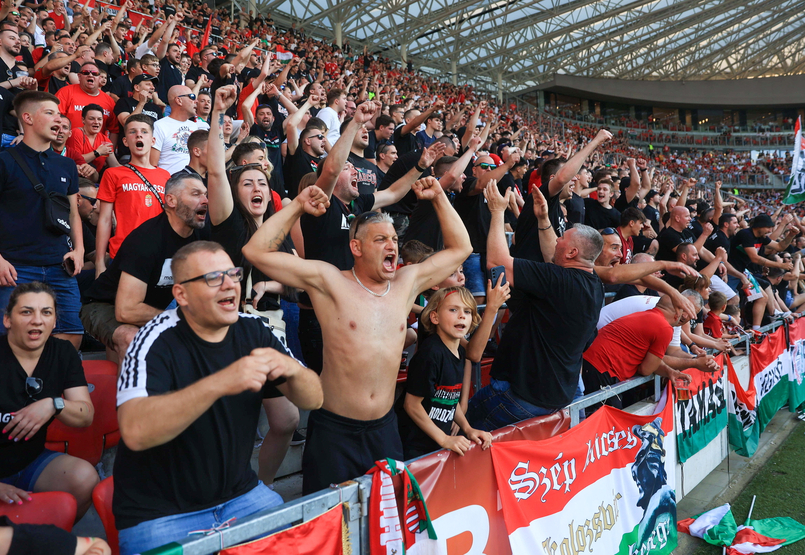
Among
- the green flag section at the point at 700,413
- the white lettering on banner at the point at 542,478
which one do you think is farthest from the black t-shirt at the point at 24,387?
the green flag section at the point at 700,413

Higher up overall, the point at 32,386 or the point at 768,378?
the point at 32,386

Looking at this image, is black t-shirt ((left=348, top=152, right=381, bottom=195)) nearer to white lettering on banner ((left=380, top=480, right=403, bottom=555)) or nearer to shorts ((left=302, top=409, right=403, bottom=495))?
shorts ((left=302, top=409, right=403, bottom=495))

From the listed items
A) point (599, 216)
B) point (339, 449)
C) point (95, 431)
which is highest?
point (599, 216)

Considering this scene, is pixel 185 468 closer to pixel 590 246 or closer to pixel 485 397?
pixel 485 397

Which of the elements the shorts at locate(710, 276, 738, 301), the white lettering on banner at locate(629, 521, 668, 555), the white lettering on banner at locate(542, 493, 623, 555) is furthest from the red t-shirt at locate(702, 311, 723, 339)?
the white lettering on banner at locate(542, 493, 623, 555)

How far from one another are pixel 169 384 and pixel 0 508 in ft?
3.13

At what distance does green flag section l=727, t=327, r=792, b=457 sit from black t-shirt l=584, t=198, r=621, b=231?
231 centimetres

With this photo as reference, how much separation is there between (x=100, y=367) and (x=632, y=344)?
4023 mm

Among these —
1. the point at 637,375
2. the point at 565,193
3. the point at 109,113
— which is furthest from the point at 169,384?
the point at 109,113

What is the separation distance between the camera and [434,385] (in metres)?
3.34

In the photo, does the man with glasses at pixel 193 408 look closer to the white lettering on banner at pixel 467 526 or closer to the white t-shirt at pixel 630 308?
the white lettering on banner at pixel 467 526

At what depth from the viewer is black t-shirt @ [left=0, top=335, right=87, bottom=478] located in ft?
8.78

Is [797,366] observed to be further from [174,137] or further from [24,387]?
[24,387]

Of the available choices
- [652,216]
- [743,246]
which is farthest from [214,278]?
[743,246]
